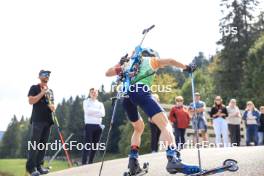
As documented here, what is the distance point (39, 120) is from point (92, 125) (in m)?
2.12

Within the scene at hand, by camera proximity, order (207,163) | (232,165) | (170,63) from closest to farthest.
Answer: (232,165) < (170,63) < (207,163)

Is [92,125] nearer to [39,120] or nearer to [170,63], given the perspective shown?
[39,120]

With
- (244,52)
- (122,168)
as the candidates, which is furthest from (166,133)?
(244,52)

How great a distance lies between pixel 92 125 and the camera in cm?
1276

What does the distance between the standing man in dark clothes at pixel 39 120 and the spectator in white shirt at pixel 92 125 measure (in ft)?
5.28

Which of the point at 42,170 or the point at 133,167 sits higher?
the point at 133,167

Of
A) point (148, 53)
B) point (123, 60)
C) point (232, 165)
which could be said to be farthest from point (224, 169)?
point (123, 60)

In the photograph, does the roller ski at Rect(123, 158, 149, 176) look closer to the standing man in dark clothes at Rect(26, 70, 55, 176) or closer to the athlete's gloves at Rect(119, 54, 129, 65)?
the athlete's gloves at Rect(119, 54, 129, 65)

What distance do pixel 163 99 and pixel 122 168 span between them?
57457 millimetres

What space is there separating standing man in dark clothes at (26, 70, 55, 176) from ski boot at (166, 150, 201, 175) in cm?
403

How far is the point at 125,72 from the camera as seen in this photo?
27.2 feet

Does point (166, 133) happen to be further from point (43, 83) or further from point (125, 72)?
point (43, 83)

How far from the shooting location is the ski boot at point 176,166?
743 cm

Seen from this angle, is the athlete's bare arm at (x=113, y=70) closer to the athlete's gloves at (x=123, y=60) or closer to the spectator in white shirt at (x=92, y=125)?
the athlete's gloves at (x=123, y=60)
